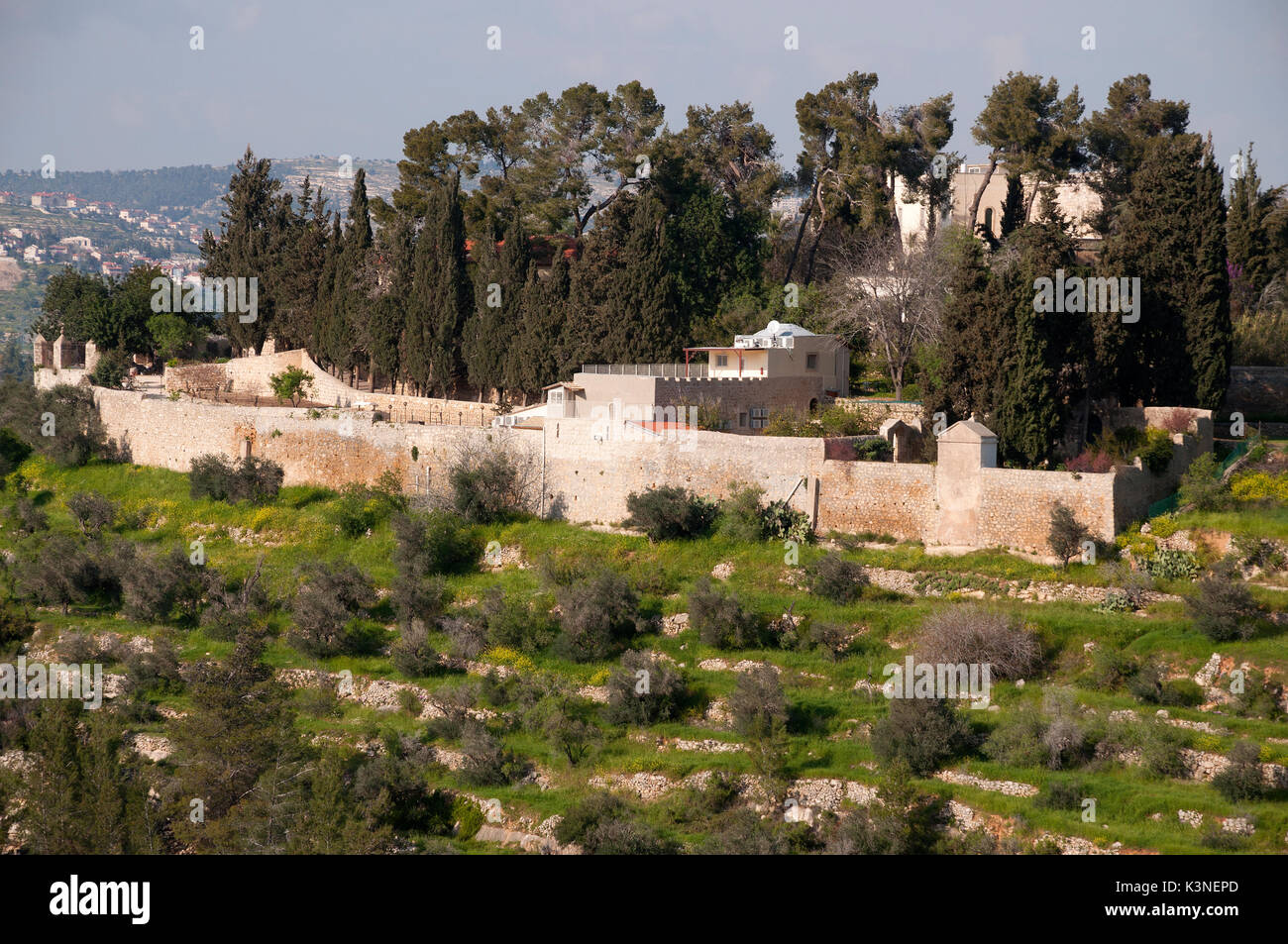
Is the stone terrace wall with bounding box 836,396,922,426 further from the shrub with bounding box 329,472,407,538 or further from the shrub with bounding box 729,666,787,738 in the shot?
the shrub with bounding box 329,472,407,538

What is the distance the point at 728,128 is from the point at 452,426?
63.6 ft

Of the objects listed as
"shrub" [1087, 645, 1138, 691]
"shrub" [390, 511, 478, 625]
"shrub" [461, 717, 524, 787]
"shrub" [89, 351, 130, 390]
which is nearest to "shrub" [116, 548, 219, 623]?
"shrub" [390, 511, 478, 625]

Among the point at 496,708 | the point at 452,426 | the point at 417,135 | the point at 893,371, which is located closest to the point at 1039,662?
the point at 496,708

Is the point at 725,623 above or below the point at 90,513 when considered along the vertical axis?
below

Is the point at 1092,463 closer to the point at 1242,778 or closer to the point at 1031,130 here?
the point at 1242,778

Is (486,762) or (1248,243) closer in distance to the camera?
(486,762)

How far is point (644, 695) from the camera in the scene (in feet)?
79.2

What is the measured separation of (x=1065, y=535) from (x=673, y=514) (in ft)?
26.9

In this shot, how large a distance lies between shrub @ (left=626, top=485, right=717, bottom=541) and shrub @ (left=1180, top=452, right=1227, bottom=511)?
952 cm

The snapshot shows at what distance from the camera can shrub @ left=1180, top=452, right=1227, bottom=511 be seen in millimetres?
25625

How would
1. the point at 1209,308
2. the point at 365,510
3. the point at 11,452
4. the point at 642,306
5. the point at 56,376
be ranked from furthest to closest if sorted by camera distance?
the point at 56,376 < the point at 11,452 < the point at 642,306 < the point at 365,510 < the point at 1209,308

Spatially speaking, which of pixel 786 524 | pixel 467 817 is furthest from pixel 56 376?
pixel 467 817

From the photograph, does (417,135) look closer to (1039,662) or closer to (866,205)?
(866,205)

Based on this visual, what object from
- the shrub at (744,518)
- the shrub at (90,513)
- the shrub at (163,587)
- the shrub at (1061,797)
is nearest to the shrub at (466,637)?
the shrub at (744,518)
